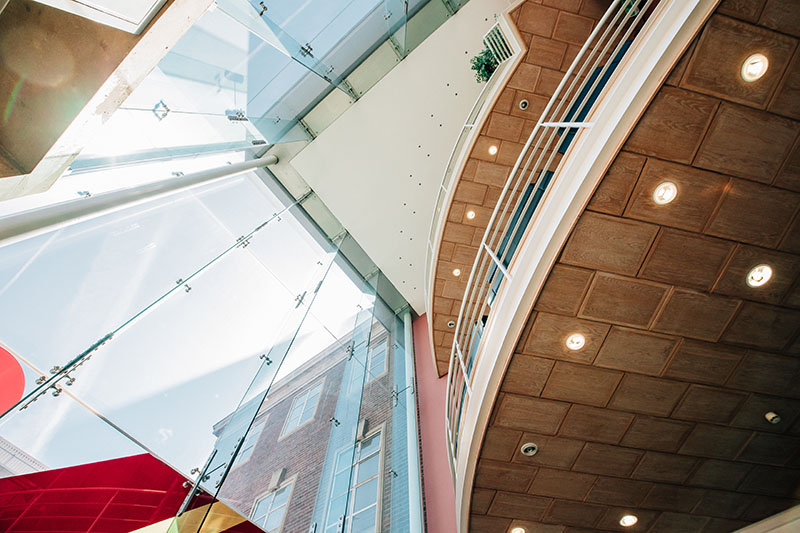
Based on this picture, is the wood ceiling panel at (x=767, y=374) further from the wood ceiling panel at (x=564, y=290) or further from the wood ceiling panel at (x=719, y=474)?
the wood ceiling panel at (x=564, y=290)

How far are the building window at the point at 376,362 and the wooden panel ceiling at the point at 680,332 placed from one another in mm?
3388

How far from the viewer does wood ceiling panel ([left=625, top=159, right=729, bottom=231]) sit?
2535mm

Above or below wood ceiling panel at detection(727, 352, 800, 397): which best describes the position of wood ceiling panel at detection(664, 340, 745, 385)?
below

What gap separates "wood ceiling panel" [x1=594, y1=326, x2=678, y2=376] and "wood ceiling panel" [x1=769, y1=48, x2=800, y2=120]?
1.69 m

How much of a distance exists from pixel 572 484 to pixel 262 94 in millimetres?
5886

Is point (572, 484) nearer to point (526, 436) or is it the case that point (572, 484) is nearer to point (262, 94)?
point (526, 436)

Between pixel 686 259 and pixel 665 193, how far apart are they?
1.86 feet

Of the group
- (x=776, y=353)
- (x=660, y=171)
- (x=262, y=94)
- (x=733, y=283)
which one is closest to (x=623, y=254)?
(x=660, y=171)

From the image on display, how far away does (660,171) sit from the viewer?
253cm

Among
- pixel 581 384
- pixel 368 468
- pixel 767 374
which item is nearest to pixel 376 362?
pixel 368 468

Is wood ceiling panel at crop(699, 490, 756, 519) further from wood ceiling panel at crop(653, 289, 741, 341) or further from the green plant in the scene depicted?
the green plant

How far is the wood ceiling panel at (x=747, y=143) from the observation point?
2.42 m

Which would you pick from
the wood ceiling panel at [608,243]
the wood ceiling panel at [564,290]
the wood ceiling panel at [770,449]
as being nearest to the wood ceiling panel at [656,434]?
the wood ceiling panel at [770,449]

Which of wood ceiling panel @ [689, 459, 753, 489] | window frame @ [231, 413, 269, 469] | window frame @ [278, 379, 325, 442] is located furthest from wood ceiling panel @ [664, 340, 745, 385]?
window frame @ [278, 379, 325, 442]
